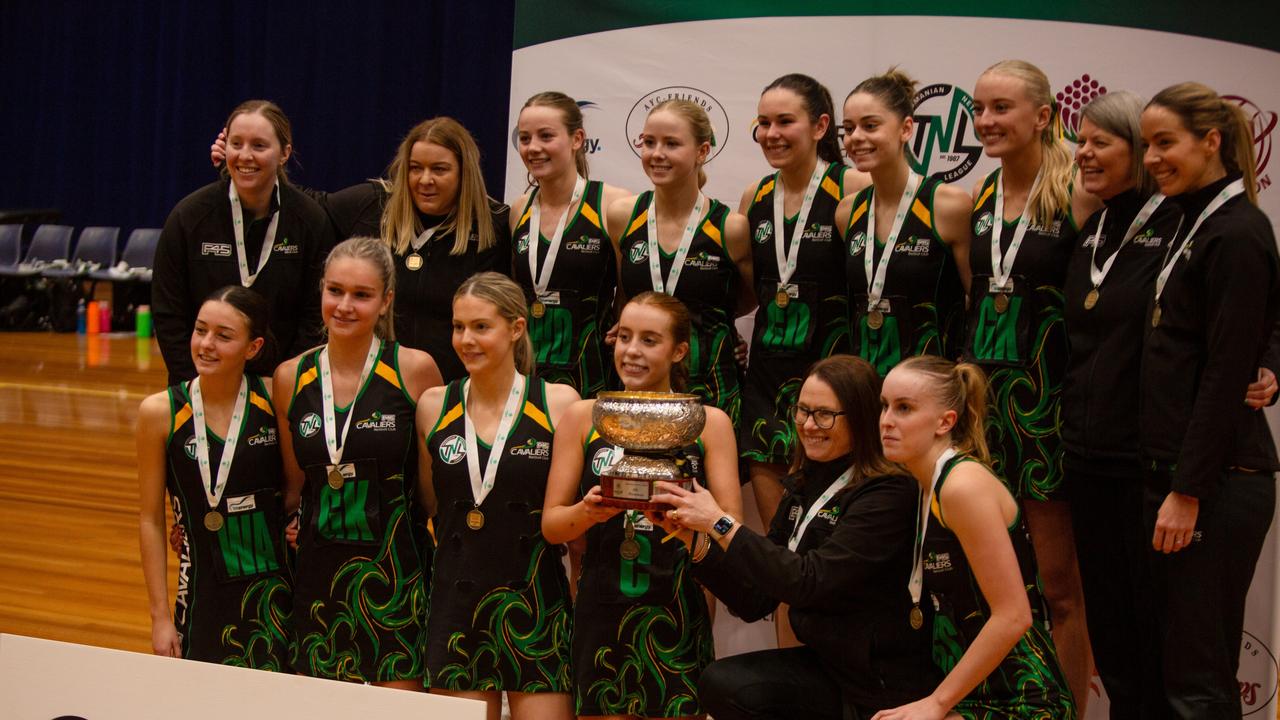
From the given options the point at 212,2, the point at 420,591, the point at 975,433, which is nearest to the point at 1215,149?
the point at 975,433

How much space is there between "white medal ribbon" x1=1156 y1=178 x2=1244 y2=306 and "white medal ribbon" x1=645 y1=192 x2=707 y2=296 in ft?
4.41

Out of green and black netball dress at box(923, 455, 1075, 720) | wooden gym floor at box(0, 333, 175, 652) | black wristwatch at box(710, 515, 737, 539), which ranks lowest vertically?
wooden gym floor at box(0, 333, 175, 652)

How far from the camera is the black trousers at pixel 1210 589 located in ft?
9.45

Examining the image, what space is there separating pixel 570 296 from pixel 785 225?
2.31 feet

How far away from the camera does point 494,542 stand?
3.15 metres

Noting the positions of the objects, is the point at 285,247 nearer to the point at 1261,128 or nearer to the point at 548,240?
the point at 548,240

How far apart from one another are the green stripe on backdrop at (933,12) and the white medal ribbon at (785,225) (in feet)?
2.99

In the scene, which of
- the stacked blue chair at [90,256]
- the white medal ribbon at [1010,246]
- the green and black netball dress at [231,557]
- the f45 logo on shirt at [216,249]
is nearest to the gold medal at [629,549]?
the green and black netball dress at [231,557]

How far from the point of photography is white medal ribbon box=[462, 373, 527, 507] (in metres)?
3.14

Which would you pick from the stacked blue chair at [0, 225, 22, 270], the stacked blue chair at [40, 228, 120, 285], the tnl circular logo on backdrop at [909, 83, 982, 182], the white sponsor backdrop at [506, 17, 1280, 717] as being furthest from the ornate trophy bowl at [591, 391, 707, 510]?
the stacked blue chair at [0, 225, 22, 270]

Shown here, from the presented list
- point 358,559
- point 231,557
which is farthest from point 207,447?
point 358,559

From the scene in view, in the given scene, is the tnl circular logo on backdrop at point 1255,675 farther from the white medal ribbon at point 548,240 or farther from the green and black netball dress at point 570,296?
the white medal ribbon at point 548,240

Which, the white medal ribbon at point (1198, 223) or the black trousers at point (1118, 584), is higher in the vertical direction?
the white medal ribbon at point (1198, 223)

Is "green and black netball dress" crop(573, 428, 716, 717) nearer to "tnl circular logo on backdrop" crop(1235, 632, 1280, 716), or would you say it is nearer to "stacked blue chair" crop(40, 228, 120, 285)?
"tnl circular logo on backdrop" crop(1235, 632, 1280, 716)
